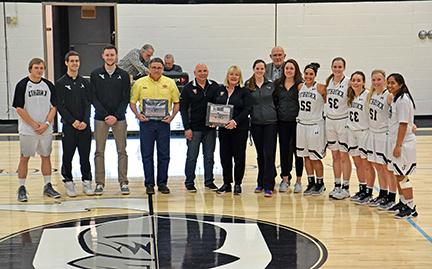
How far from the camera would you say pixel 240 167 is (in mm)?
7859

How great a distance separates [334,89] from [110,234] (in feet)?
9.88

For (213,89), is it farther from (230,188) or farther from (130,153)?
(130,153)

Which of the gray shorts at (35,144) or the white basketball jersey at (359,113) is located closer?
the white basketball jersey at (359,113)

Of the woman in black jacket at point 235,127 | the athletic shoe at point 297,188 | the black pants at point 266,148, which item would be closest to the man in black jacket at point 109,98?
the woman in black jacket at point 235,127

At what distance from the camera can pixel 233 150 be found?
25.6 ft

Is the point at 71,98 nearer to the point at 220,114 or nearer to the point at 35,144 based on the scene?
the point at 35,144

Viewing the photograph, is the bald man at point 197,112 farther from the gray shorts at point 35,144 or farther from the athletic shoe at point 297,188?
the gray shorts at point 35,144

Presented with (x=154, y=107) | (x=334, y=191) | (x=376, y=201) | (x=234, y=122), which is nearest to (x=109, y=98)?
→ (x=154, y=107)

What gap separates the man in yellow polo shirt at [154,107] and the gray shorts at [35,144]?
3.57 ft

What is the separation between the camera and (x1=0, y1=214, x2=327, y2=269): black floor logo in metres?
5.30

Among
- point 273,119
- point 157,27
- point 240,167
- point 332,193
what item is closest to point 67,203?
point 240,167

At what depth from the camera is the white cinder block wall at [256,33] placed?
551 inches

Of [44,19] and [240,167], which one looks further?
[44,19]

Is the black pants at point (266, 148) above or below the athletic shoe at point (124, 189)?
above
